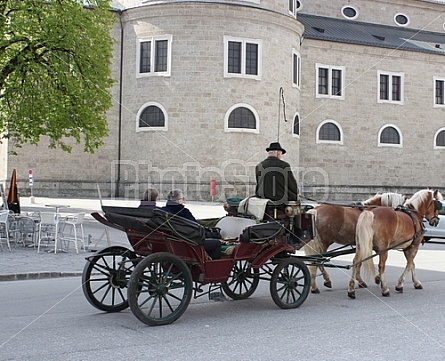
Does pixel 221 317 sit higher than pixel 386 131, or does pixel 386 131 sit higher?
pixel 386 131

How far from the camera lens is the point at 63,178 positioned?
33031 millimetres

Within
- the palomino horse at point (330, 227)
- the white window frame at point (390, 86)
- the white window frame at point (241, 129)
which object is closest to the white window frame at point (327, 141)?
the white window frame at point (390, 86)

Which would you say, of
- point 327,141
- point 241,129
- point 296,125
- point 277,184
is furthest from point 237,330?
point 327,141

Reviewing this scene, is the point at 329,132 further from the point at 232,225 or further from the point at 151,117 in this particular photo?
the point at 232,225

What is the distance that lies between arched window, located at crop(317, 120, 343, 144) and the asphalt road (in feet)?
101

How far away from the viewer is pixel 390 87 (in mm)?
41031

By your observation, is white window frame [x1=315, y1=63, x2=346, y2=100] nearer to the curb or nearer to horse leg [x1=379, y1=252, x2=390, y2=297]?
the curb

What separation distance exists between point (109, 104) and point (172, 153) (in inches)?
551

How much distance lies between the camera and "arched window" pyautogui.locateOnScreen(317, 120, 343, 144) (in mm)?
38938

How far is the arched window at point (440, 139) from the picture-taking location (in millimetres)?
42562

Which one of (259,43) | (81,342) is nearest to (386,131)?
(259,43)

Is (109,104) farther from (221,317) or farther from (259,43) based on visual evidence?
(259,43)

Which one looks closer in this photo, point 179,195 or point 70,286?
point 179,195

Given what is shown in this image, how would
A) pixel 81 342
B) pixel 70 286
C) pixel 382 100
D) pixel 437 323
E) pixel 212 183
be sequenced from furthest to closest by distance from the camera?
pixel 382 100 < pixel 212 183 < pixel 70 286 < pixel 437 323 < pixel 81 342
